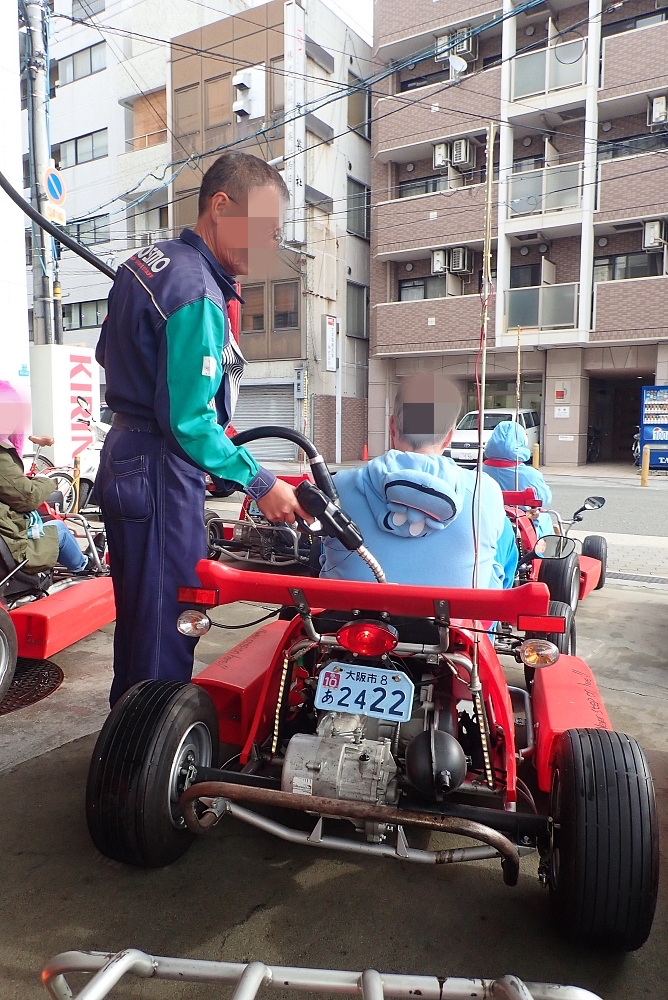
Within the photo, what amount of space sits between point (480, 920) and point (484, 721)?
0.50 metres

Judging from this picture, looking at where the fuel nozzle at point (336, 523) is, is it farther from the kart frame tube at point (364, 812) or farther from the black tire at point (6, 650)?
the black tire at point (6, 650)

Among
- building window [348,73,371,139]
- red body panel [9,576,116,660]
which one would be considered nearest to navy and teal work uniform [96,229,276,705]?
red body panel [9,576,116,660]

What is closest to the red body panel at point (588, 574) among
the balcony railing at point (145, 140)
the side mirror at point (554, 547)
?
the side mirror at point (554, 547)

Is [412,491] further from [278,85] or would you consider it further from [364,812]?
[278,85]

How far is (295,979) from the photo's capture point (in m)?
1.29

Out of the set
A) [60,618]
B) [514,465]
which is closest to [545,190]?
[514,465]

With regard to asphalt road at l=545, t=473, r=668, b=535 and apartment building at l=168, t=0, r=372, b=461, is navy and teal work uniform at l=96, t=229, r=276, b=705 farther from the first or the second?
apartment building at l=168, t=0, r=372, b=461

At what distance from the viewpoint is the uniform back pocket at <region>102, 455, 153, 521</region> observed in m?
2.18

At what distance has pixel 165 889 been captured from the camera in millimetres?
1967

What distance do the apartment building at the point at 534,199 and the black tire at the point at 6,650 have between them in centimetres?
1619

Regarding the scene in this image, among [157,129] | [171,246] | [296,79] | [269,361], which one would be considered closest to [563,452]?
[269,361]

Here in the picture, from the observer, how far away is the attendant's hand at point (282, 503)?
206 cm

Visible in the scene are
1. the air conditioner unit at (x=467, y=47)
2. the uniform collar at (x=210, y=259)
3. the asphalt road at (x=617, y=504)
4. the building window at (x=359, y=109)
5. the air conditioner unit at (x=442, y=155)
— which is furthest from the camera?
the building window at (x=359, y=109)

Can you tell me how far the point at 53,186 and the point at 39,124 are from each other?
1.29 metres
